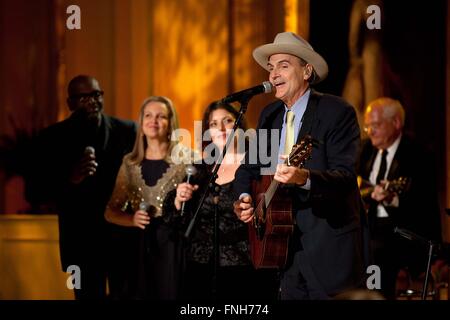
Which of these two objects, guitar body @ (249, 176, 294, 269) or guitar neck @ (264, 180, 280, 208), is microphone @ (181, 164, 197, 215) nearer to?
guitar body @ (249, 176, 294, 269)

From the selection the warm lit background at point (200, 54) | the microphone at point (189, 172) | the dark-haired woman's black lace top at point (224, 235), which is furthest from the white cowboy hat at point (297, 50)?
the warm lit background at point (200, 54)

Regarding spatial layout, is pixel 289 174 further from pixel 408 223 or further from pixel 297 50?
pixel 408 223

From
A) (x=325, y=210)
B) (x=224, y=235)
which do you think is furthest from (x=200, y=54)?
(x=325, y=210)

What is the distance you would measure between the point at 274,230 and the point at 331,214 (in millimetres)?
283

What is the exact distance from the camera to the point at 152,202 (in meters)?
5.12

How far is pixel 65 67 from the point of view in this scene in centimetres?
708

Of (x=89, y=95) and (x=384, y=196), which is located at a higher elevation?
(x=89, y=95)

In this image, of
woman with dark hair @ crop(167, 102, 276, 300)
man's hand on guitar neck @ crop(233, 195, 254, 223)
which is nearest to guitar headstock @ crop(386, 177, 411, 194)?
woman with dark hair @ crop(167, 102, 276, 300)

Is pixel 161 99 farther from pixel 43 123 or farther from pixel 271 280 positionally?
pixel 43 123

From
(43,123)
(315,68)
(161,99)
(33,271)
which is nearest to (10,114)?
(43,123)

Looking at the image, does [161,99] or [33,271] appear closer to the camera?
[161,99]

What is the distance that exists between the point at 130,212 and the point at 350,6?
3320 mm

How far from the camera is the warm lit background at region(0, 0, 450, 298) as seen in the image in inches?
268

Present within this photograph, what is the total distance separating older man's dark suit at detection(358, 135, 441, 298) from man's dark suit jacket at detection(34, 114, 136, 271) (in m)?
1.89
